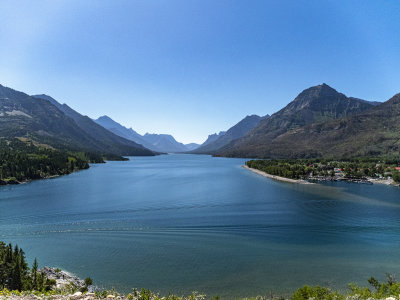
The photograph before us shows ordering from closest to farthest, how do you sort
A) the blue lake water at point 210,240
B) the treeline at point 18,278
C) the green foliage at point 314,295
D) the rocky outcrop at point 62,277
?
the green foliage at point 314,295
the treeline at point 18,278
the rocky outcrop at point 62,277
the blue lake water at point 210,240

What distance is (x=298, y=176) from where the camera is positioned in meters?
115

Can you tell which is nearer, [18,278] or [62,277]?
[18,278]

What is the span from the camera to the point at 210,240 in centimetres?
3769

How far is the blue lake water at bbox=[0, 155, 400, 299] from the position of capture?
87.0ft

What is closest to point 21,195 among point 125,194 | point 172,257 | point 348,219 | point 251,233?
point 125,194

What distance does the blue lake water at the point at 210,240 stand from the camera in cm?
2652

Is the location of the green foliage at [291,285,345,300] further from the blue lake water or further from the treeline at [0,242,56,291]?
the treeline at [0,242,56,291]

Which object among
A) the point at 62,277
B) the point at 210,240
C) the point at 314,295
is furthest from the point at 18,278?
the point at 314,295

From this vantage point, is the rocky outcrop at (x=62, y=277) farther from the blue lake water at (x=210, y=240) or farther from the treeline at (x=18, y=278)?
the treeline at (x=18, y=278)

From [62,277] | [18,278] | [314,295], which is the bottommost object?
[62,277]

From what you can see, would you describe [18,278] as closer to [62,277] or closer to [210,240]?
[62,277]

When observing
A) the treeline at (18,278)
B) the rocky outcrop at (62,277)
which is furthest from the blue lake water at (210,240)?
the treeline at (18,278)

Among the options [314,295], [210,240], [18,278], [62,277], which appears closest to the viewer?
[314,295]

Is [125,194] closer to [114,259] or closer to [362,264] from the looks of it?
[114,259]
